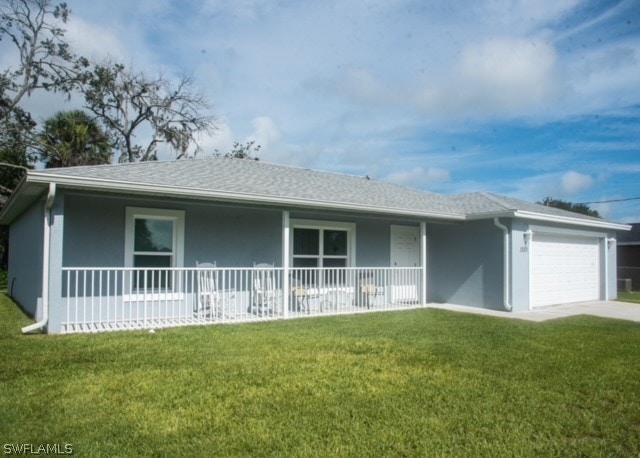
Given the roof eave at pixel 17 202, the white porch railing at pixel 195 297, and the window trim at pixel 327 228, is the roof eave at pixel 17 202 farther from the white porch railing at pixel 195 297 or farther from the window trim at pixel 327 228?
the window trim at pixel 327 228

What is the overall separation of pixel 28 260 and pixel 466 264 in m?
11.8

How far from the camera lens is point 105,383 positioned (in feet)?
17.9

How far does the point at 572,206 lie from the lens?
56000 mm

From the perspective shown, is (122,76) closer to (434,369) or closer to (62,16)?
(62,16)

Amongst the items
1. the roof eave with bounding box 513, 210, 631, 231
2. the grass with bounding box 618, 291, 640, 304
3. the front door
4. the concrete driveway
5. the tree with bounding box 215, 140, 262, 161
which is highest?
the tree with bounding box 215, 140, 262, 161

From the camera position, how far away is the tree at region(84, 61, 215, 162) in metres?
28.0

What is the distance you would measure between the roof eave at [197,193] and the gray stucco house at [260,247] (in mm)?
26

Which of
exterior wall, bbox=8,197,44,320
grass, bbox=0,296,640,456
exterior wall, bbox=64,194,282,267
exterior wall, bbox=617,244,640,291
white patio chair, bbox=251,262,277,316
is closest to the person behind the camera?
grass, bbox=0,296,640,456

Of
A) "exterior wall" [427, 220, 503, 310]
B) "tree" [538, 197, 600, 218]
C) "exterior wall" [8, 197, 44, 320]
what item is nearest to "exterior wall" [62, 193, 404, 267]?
"exterior wall" [8, 197, 44, 320]

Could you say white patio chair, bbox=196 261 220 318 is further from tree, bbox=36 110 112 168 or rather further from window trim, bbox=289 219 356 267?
tree, bbox=36 110 112 168

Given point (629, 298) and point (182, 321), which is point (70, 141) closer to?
point (182, 321)

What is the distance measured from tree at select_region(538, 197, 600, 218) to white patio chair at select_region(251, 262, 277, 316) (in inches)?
1924

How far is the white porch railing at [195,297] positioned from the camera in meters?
9.39

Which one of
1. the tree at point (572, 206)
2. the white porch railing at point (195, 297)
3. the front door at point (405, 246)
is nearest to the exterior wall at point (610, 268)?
the front door at point (405, 246)
